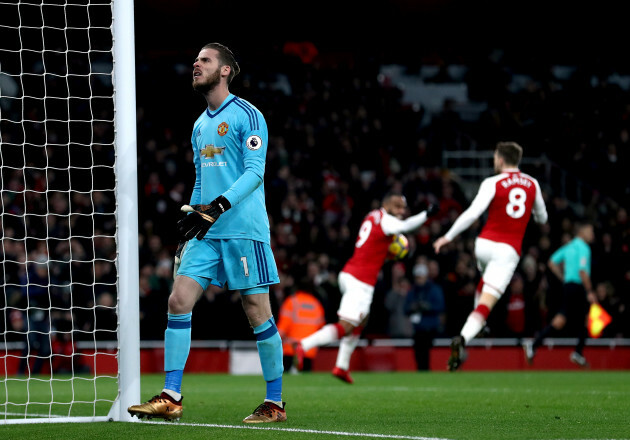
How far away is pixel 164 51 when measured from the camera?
78.0ft

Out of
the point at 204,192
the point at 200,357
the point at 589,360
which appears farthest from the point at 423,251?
the point at 204,192

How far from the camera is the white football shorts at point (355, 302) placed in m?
11.5

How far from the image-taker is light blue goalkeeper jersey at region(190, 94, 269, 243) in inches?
226

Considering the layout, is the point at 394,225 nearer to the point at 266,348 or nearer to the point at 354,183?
the point at 266,348

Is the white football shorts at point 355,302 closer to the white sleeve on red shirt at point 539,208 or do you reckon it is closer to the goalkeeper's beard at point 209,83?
the white sleeve on red shirt at point 539,208

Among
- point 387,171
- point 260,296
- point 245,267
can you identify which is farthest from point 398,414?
point 387,171

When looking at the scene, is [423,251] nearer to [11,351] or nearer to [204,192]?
[11,351]

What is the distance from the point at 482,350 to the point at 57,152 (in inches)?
315

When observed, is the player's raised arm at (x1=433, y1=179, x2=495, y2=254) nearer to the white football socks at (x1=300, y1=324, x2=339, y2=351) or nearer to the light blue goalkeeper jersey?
the white football socks at (x1=300, y1=324, x2=339, y2=351)

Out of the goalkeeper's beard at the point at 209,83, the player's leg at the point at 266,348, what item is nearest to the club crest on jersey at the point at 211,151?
the goalkeeper's beard at the point at 209,83

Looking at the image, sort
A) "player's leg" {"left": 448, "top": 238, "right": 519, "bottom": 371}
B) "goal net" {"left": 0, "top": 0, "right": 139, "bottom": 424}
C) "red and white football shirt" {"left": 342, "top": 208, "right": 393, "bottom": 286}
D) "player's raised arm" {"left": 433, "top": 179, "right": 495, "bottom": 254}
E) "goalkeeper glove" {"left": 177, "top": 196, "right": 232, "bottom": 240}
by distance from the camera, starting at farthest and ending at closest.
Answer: "red and white football shirt" {"left": 342, "top": 208, "right": 393, "bottom": 286}
"player's leg" {"left": 448, "top": 238, "right": 519, "bottom": 371}
"player's raised arm" {"left": 433, "top": 179, "right": 495, "bottom": 254}
"goal net" {"left": 0, "top": 0, "right": 139, "bottom": 424}
"goalkeeper glove" {"left": 177, "top": 196, "right": 232, "bottom": 240}

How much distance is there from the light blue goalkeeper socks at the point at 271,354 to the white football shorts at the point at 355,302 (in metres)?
5.53

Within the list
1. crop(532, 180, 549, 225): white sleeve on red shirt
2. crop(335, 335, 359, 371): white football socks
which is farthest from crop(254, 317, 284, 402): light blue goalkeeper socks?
crop(335, 335, 359, 371): white football socks

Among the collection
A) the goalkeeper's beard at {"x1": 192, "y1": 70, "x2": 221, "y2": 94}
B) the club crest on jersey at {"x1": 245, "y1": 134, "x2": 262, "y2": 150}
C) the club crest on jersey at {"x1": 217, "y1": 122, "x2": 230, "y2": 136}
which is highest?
the goalkeeper's beard at {"x1": 192, "y1": 70, "x2": 221, "y2": 94}
